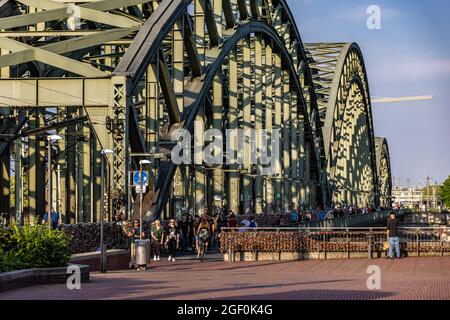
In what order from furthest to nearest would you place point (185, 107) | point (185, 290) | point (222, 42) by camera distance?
point (222, 42), point (185, 107), point (185, 290)

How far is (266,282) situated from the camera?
21953mm

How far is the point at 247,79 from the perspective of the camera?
5150 centimetres

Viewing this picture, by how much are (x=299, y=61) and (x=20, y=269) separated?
48.0 m

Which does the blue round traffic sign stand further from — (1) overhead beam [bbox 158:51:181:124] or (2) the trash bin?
(1) overhead beam [bbox 158:51:181:124]

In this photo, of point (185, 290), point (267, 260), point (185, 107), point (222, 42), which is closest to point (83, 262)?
point (185, 290)

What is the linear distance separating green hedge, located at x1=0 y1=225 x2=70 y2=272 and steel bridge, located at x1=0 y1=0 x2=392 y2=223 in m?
7.65

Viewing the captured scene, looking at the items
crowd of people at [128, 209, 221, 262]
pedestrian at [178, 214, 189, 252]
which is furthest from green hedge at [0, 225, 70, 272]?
pedestrian at [178, 214, 189, 252]

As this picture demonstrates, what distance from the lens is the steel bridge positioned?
30500mm

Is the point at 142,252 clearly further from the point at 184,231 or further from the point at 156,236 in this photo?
the point at 184,231

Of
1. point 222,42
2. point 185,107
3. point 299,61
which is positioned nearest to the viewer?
point 185,107

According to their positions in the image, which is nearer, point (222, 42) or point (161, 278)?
point (161, 278)
